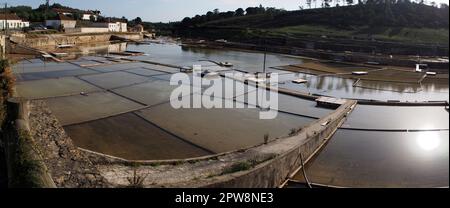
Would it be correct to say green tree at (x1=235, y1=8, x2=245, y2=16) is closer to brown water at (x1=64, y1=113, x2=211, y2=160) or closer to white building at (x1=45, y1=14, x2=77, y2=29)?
white building at (x1=45, y1=14, x2=77, y2=29)

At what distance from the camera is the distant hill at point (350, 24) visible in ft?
133

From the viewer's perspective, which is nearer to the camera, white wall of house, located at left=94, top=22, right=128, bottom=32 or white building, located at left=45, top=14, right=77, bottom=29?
white building, located at left=45, top=14, right=77, bottom=29

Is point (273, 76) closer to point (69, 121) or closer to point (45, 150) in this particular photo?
point (69, 121)

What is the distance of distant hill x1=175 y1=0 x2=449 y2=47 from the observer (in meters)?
40.7

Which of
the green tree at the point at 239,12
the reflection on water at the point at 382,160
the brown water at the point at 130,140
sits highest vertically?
the green tree at the point at 239,12

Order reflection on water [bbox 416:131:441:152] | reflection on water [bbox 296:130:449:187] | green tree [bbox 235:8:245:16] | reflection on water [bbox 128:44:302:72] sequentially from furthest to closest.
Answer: green tree [bbox 235:8:245:16], reflection on water [bbox 128:44:302:72], reflection on water [bbox 416:131:441:152], reflection on water [bbox 296:130:449:187]

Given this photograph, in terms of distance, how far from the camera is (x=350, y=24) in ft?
161

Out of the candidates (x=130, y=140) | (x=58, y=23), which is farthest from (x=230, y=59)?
(x=58, y=23)

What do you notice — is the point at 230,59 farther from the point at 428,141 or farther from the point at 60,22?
the point at 60,22

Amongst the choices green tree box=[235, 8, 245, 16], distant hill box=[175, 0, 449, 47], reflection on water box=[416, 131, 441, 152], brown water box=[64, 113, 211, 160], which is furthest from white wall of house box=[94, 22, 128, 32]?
reflection on water box=[416, 131, 441, 152]

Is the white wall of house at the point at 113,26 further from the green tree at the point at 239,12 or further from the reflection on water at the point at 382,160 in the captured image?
the reflection on water at the point at 382,160

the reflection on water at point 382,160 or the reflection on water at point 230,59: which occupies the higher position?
the reflection on water at point 230,59

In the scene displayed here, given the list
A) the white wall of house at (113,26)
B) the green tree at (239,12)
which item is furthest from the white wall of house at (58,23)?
the green tree at (239,12)
